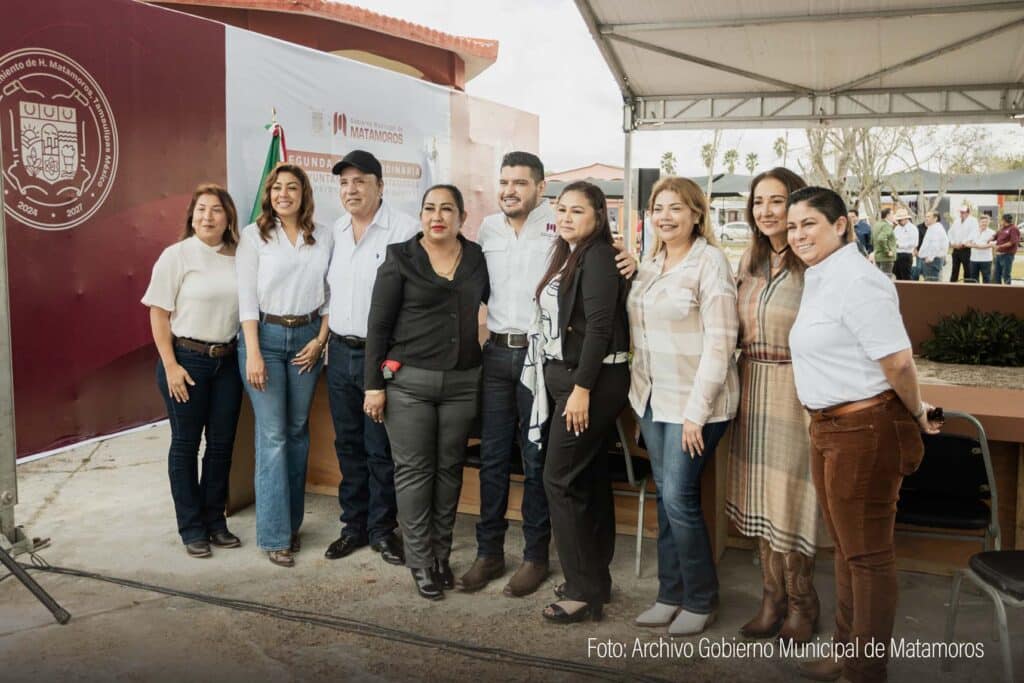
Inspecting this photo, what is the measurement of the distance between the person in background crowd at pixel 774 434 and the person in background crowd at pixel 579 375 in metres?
0.45

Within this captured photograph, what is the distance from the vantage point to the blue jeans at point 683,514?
3.15 meters

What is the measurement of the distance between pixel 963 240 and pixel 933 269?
0.89m

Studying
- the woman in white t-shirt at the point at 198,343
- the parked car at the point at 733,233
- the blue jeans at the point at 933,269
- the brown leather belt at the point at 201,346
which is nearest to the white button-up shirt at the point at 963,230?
the blue jeans at the point at 933,269

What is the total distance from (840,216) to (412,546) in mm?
2071

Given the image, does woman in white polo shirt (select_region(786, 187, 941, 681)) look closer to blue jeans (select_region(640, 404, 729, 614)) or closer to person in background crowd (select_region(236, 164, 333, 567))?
blue jeans (select_region(640, 404, 729, 614))

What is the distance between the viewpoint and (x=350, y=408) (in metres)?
4.11

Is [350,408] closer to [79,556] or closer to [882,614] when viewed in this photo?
[79,556]

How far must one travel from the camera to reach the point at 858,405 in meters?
2.61

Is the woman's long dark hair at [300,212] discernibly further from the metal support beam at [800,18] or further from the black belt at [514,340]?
the metal support beam at [800,18]

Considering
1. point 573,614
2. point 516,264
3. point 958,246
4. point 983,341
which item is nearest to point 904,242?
point 958,246

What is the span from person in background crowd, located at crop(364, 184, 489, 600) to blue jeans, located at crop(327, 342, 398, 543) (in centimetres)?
36

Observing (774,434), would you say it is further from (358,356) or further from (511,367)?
(358,356)

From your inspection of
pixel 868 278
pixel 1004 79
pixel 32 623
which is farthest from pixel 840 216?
pixel 1004 79

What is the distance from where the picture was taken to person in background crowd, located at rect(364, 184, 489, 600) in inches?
142
